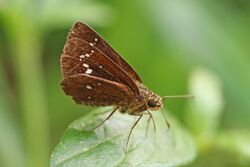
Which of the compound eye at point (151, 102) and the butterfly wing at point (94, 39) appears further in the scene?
the compound eye at point (151, 102)

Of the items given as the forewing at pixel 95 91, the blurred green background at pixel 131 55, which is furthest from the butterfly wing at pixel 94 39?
the blurred green background at pixel 131 55

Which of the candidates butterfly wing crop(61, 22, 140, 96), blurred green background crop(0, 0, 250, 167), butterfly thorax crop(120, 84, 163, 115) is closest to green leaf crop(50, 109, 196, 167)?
butterfly thorax crop(120, 84, 163, 115)

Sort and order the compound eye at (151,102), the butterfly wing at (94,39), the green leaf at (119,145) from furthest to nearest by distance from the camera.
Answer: the compound eye at (151,102) < the butterfly wing at (94,39) < the green leaf at (119,145)

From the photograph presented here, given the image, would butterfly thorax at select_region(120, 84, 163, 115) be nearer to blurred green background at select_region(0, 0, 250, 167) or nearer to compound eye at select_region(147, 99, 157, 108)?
compound eye at select_region(147, 99, 157, 108)

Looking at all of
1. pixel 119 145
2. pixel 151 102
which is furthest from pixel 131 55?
pixel 119 145

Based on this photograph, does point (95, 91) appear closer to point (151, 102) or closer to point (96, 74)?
point (96, 74)

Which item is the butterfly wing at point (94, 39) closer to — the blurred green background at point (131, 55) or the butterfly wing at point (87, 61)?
the butterfly wing at point (87, 61)

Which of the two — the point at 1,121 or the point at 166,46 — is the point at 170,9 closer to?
the point at 166,46

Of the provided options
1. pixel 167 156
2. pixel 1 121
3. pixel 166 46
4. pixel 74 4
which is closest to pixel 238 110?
pixel 166 46
